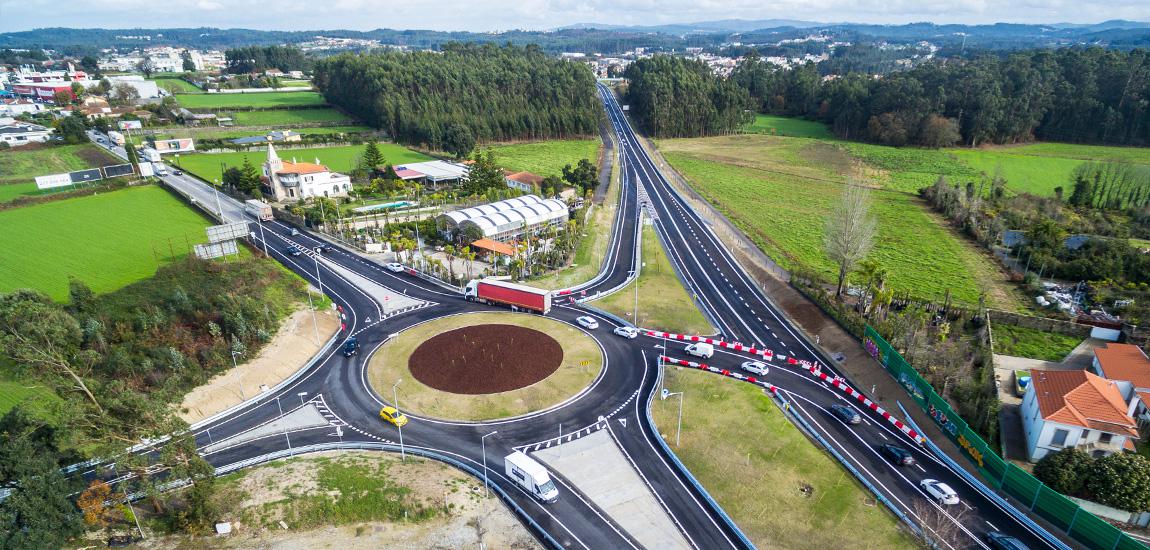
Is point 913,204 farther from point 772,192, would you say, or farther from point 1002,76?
point 1002,76

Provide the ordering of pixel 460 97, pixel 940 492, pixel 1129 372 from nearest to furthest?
pixel 940 492
pixel 1129 372
pixel 460 97

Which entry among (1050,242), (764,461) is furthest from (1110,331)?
(764,461)

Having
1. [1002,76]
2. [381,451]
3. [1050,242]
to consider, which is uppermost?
[1002,76]

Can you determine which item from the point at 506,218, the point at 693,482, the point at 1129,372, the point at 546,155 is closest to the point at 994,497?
the point at 1129,372

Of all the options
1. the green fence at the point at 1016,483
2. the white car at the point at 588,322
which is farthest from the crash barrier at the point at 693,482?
the green fence at the point at 1016,483

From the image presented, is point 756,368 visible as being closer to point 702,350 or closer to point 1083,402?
point 702,350

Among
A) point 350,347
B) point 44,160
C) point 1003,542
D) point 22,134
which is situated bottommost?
point 350,347

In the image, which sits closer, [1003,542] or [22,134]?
[1003,542]

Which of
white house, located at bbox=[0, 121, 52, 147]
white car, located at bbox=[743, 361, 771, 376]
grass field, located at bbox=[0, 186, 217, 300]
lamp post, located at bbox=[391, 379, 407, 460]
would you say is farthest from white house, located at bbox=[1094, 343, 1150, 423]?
white house, located at bbox=[0, 121, 52, 147]
